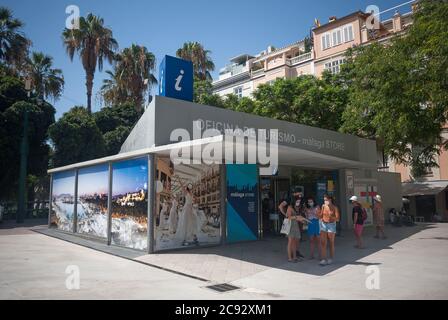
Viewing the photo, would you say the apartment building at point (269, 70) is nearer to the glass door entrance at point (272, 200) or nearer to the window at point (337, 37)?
the window at point (337, 37)

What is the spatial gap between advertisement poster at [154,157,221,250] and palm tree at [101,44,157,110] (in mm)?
23573

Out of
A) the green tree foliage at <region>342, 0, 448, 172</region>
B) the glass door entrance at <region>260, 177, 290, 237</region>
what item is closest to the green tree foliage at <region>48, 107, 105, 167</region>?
the glass door entrance at <region>260, 177, 290, 237</region>

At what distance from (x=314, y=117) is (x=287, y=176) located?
10816 millimetres

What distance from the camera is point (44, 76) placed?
33.7 meters

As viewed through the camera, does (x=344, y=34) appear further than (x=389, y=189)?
Yes

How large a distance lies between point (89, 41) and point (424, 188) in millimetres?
29801

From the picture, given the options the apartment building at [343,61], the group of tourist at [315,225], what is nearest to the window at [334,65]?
the apartment building at [343,61]

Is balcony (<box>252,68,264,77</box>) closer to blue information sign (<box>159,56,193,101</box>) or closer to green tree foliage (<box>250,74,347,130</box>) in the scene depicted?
green tree foliage (<box>250,74,347,130</box>)

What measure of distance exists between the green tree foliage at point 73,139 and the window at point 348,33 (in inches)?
987

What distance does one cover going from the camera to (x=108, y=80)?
3653cm

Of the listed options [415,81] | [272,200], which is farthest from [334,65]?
[272,200]

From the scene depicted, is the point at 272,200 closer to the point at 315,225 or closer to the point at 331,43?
the point at 315,225
